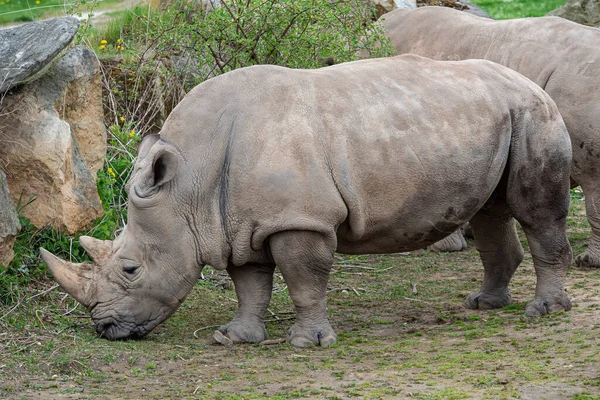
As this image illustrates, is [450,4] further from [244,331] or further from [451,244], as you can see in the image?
[244,331]

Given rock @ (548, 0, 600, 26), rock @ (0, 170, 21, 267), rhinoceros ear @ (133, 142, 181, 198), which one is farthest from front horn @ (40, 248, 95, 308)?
rock @ (548, 0, 600, 26)

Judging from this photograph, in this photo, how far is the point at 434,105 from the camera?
702 cm

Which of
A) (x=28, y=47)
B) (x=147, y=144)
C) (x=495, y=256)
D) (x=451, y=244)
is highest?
(x=28, y=47)

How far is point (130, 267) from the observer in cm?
669

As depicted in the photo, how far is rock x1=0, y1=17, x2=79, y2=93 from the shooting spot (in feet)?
24.2

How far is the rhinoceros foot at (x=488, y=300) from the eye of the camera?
308 inches

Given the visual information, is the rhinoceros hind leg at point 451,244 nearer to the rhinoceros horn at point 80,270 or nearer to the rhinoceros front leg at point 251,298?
the rhinoceros front leg at point 251,298

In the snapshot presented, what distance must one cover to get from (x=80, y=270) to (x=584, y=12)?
40.3ft

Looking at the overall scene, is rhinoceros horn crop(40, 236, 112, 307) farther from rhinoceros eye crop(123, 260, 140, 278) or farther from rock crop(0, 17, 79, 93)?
rock crop(0, 17, 79, 93)

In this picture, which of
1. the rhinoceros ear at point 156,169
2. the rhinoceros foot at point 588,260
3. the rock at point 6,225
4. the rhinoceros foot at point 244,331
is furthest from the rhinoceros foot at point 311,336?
the rhinoceros foot at point 588,260

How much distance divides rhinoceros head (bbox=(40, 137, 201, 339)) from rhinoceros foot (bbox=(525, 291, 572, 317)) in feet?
7.50

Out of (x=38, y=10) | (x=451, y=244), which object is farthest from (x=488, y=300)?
(x=38, y=10)

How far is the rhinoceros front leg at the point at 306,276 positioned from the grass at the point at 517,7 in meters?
14.8

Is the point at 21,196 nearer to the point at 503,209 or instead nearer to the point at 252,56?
the point at 252,56
